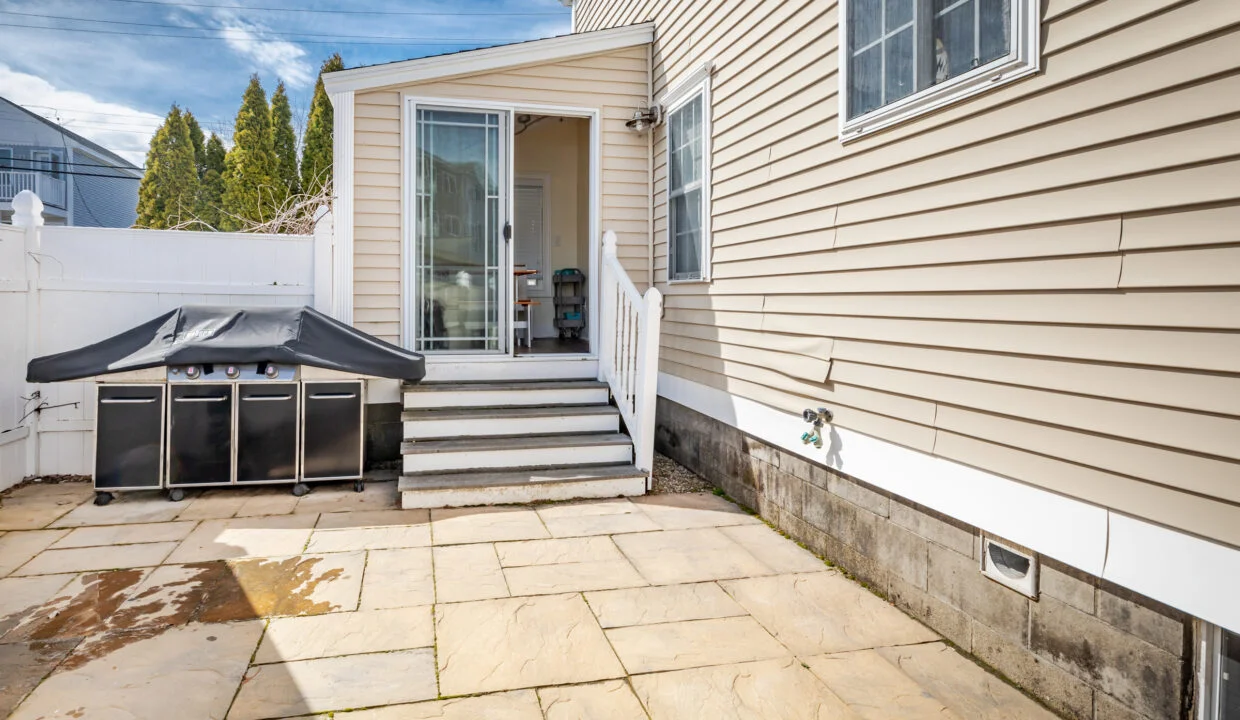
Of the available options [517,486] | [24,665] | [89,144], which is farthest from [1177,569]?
[89,144]

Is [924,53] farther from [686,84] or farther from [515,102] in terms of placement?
[515,102]

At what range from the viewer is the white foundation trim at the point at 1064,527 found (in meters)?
1.65

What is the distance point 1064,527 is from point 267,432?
163 inches

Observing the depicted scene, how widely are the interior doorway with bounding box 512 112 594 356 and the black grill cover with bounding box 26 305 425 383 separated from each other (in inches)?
142

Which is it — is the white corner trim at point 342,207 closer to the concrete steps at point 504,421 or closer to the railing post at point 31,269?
the concrete steps at point 504,421

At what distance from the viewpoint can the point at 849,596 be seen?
116 inches

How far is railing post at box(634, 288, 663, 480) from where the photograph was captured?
14.5 ft

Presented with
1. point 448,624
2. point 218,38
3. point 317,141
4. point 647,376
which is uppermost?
point 218,38

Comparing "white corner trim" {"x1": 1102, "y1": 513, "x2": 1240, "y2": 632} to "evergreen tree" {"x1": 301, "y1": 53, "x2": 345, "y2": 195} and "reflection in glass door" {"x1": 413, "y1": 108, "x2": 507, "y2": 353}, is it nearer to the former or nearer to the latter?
"reflection in glass door" {"x1": 413, "y1": 108, "x2": 507, "y2": 353}

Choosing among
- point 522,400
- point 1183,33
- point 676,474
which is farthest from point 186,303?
point 1183,33

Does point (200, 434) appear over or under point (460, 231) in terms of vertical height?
under

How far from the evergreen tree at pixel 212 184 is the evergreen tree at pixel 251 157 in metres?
1.84

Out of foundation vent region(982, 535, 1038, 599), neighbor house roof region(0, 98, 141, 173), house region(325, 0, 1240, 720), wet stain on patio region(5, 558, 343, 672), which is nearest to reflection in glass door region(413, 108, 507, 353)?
house region(325, 0, 1240, 720)

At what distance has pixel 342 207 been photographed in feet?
16.9
